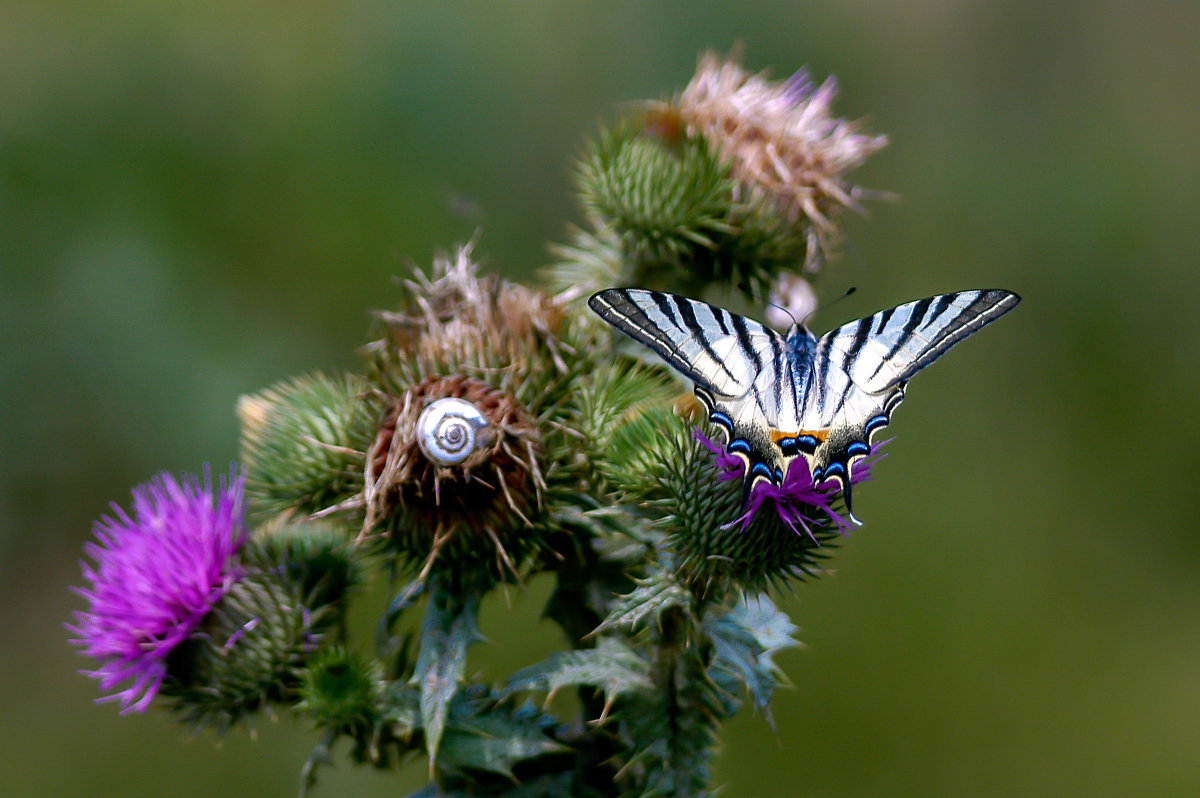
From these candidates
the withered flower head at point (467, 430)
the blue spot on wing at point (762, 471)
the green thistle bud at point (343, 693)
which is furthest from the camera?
the withered flower head at point (467, 430)

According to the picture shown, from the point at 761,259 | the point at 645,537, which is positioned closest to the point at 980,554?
the point at 761,259

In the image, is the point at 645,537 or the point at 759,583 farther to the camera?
the point at 645,537

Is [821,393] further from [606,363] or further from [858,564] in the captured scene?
[858,564]

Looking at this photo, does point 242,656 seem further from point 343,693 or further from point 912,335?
point 912,335

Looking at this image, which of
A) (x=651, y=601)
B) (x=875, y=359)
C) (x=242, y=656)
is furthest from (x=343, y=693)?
(x=875, y=359)

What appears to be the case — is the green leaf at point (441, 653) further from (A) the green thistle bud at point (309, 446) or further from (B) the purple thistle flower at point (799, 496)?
(B) the purple thistle flower at point (799, 496)

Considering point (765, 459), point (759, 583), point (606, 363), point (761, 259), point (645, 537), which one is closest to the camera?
point (765, 459)

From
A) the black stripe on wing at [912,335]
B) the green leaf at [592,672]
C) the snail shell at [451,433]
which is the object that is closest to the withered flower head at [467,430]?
the snail shell at [451,433]
